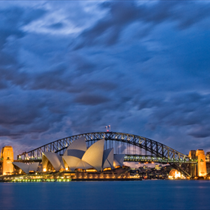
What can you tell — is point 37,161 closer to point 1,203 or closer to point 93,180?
point 93,180

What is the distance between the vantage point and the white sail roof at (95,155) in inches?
4437

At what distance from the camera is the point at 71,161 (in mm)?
115500

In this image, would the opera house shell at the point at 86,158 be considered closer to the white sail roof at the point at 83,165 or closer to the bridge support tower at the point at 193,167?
the white sail roof at the point at 83,165

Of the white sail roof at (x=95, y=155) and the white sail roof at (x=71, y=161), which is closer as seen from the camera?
the white sail roof at (x=95, y=155)

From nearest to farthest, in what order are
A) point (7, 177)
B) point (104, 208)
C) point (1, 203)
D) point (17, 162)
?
point (104, 208) → point (1, 203) → point (7, 177) → point (17, 162)

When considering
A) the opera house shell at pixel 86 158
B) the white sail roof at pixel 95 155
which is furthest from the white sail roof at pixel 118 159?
the white sail roof at pixel 95 155

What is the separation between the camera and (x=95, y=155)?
113 m

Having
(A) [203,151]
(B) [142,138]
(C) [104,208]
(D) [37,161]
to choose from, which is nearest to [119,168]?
(B) [142,138]

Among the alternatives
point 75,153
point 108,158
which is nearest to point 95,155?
point 108,158

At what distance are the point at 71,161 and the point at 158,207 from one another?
245 ft

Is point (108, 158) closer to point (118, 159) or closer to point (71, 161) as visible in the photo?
point (118, 159)

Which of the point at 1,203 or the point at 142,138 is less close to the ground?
the point at 142,138

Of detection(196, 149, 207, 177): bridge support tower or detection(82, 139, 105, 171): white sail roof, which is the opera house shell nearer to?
detection(82, 139, 105, 171): white sail roof

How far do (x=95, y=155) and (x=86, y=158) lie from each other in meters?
3.17
